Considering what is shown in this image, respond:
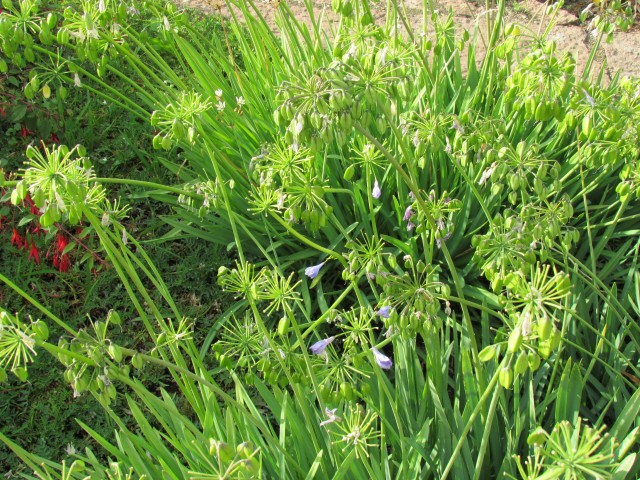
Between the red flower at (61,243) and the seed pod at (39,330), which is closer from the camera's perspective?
the seed pod at (39,330)

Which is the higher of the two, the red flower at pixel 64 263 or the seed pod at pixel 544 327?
the seed pod at pixel 544 327

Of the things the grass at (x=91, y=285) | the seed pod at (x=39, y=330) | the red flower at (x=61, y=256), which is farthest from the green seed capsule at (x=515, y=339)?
the red flower at (x=61, y=256)

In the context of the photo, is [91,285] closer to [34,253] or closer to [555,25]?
[34,253]

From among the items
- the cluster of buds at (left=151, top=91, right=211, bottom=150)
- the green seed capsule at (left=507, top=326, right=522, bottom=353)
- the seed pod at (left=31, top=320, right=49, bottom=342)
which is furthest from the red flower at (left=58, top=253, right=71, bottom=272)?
the green seed capsule at (left=507, top=326, right=522, bottom=353)

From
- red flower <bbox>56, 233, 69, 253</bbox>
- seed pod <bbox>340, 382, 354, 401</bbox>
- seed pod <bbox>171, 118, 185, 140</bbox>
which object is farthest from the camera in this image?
red flower <bbox>56, 233, 69, 253</bbox>

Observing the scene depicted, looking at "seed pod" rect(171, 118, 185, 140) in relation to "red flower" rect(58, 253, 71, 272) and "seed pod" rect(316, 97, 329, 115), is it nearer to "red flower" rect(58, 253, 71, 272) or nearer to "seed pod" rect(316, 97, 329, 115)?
"seed pod" rect(316, 97, 329, 115)

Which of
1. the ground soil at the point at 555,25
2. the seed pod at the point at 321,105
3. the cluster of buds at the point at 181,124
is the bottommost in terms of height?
the ground soil at the point at 555,25

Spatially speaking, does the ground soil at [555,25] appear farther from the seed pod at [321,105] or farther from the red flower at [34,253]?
the seed pod at [321,105]

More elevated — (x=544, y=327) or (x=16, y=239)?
(x=16, y=239)

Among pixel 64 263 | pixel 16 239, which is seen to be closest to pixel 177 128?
pixel 64 263

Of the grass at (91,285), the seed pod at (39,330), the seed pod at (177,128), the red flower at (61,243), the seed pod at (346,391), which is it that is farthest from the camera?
the red flower at (61,243)

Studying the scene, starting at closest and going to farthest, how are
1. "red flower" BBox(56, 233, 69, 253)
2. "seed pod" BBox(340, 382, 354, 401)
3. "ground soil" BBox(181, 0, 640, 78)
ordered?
1. "seed pod" BBox(340, 382, 354, 401)
2. "red flower" BBox(56, 233, 69, 253)
3. "ground soil" BBox(181, 0, 640, 78)

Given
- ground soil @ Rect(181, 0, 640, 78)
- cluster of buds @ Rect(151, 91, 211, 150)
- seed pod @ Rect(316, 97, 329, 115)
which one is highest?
seed pod @ Rect(316, 97, 329, 115)

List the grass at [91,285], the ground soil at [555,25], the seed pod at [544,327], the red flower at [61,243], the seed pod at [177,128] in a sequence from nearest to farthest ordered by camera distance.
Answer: the seed pod at [544,327]
the seed pod at [177,128]
the grass at [91,285]
the red flower at [61,243]
the ground soil at [555,25]
